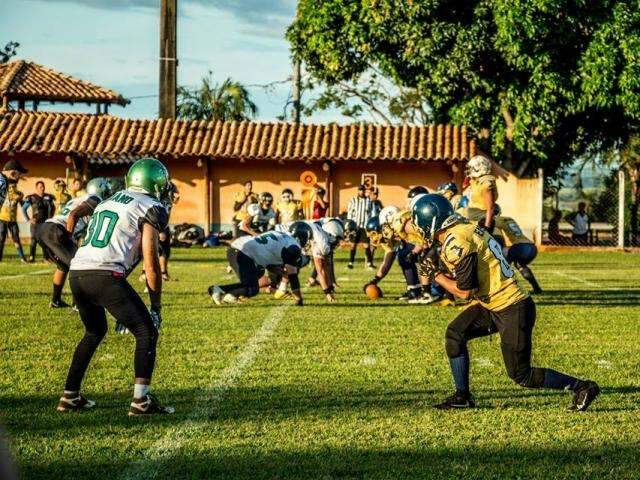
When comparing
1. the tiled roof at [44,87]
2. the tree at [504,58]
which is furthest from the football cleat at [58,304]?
the tiled roof at [44,87]

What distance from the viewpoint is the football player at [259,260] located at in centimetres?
1333

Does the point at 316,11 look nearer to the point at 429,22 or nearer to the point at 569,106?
the point at 429,22

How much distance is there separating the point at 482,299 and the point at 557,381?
0.71 meters

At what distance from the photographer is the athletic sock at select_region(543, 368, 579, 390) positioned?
278 inches

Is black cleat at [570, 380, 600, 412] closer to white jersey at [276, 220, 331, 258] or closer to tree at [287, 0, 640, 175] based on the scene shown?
white jersey at [276, 220, 331, 258]

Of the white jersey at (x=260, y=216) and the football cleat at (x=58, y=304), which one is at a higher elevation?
the white jersey at (x=260, y=216)

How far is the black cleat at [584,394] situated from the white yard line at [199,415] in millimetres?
2364

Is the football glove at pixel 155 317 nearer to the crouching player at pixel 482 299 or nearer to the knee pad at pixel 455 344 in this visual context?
the crouching player at pixel 482 299

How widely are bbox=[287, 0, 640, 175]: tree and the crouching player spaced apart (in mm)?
22023

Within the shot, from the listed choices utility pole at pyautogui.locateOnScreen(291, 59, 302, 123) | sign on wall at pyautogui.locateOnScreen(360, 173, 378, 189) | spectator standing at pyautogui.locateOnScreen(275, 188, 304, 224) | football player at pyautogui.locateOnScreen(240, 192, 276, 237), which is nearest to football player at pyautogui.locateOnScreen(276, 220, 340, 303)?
football player at pyautogui.locateOnScreen(240, 192, 276, 237)

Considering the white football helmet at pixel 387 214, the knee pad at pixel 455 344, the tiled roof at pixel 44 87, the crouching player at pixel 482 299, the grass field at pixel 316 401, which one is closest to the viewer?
the grass field at pixel 316 401

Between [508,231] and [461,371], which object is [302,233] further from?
[461,371]

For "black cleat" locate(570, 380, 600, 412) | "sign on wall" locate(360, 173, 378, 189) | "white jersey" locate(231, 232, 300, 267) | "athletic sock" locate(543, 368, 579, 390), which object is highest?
"sign on wall" locate(360, 173, 378, 189)

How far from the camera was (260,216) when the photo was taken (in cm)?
1812
